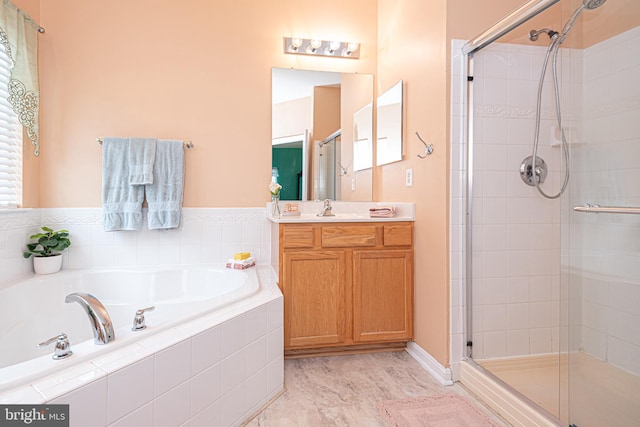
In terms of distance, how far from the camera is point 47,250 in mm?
2369

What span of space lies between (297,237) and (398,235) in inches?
26.3

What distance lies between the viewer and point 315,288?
2.22 meters

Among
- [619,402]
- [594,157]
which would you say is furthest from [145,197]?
[619,402]

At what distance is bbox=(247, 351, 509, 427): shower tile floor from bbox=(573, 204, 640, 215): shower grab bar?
1.01 metres

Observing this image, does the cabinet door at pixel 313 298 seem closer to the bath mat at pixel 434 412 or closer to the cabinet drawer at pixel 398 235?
the cabinet drawer at pixel 398 235

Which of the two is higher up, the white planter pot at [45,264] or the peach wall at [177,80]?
the peach wall at [177,80]

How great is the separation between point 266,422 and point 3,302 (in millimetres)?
1557

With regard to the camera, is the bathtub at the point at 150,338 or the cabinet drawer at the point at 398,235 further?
the cabinet drawer at the point at 398,235

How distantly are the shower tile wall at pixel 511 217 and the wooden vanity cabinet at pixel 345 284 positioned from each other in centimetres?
47

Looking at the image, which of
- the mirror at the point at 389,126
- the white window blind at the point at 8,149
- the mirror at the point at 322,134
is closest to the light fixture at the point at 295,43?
the mirror at the point at 322,134

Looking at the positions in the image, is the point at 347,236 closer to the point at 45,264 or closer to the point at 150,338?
the point at 150,338

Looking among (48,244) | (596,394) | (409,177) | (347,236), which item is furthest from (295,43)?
(596,394)

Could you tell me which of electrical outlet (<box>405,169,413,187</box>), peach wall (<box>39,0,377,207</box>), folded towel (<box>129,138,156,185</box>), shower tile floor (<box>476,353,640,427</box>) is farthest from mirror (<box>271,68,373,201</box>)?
shower tile floor (<box>476,353,640,427</box>)

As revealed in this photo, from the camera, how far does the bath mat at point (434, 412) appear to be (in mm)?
1589
